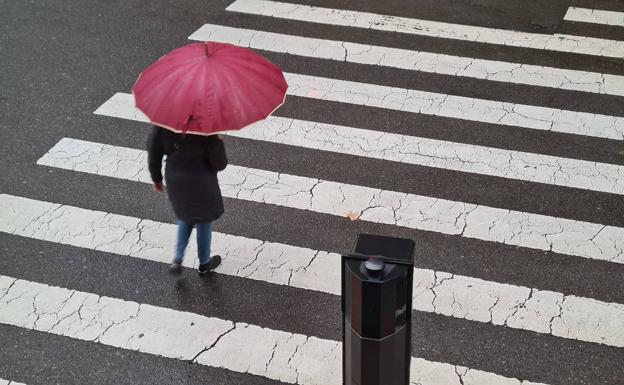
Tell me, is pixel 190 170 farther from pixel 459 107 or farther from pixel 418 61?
pixel 418 61

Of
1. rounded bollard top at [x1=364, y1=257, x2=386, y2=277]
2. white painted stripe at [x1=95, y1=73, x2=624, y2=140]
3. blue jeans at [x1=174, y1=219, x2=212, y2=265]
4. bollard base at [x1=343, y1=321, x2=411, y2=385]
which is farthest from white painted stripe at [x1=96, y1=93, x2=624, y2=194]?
rounded bollard top at [x1=364, y1=257, x2=386, y2=277]

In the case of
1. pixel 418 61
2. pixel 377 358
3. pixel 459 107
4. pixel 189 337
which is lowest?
pixel 189 337

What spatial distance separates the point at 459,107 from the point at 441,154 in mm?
861

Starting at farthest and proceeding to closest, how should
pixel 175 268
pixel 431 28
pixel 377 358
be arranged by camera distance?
pixel 431 28, pixel 175 268, pixel 377 358

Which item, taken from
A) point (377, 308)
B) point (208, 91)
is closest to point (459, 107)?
point (208, 91)

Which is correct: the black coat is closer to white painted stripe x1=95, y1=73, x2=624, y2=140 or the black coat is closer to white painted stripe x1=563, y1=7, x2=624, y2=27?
white painted stripe x1=95, y1=73, x2=624, y2=140

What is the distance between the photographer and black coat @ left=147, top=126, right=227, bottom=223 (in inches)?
193

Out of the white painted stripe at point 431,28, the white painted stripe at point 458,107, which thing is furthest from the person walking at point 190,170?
the white painted stripe at point 431,28

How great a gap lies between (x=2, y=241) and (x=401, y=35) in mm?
4949

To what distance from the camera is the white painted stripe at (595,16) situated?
9218mm

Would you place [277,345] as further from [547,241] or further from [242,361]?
[547,241]

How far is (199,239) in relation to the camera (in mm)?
5441

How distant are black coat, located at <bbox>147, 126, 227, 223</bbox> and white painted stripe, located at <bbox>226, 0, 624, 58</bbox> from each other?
4.62 meters

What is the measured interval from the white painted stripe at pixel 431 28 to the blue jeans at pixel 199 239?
4475 millimetres
